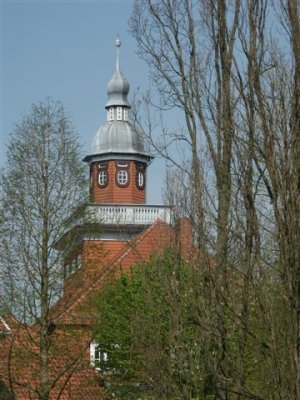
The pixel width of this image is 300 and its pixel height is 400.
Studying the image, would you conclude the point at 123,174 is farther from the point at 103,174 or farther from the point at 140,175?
the point at 103,174

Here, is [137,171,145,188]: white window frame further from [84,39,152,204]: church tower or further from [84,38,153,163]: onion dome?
[84,38,153,163]: onion dome

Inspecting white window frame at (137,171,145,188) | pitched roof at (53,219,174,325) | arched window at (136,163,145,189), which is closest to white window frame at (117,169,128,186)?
arched window at (136,163,145,189)

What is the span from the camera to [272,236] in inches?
492

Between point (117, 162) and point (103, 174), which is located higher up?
point (117, 162)

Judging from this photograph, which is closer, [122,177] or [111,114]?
[122,177]

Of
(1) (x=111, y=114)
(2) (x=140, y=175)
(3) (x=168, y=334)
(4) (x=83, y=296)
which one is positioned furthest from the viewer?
(1) (x=111, y=114)

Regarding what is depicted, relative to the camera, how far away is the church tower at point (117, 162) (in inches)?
2640

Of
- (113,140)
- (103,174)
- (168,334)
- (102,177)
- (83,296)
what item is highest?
(113,140)

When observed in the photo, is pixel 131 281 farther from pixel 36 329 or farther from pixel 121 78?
pixel 121 78

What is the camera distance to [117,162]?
6775 cm

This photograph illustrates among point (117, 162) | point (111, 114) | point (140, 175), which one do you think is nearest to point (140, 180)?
point (140, 175)

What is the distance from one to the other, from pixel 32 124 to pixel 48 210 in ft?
6.98

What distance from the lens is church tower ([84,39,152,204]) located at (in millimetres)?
67062

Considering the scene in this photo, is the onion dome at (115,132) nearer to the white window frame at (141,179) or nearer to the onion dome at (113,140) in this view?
the onion dome at (113,140)
